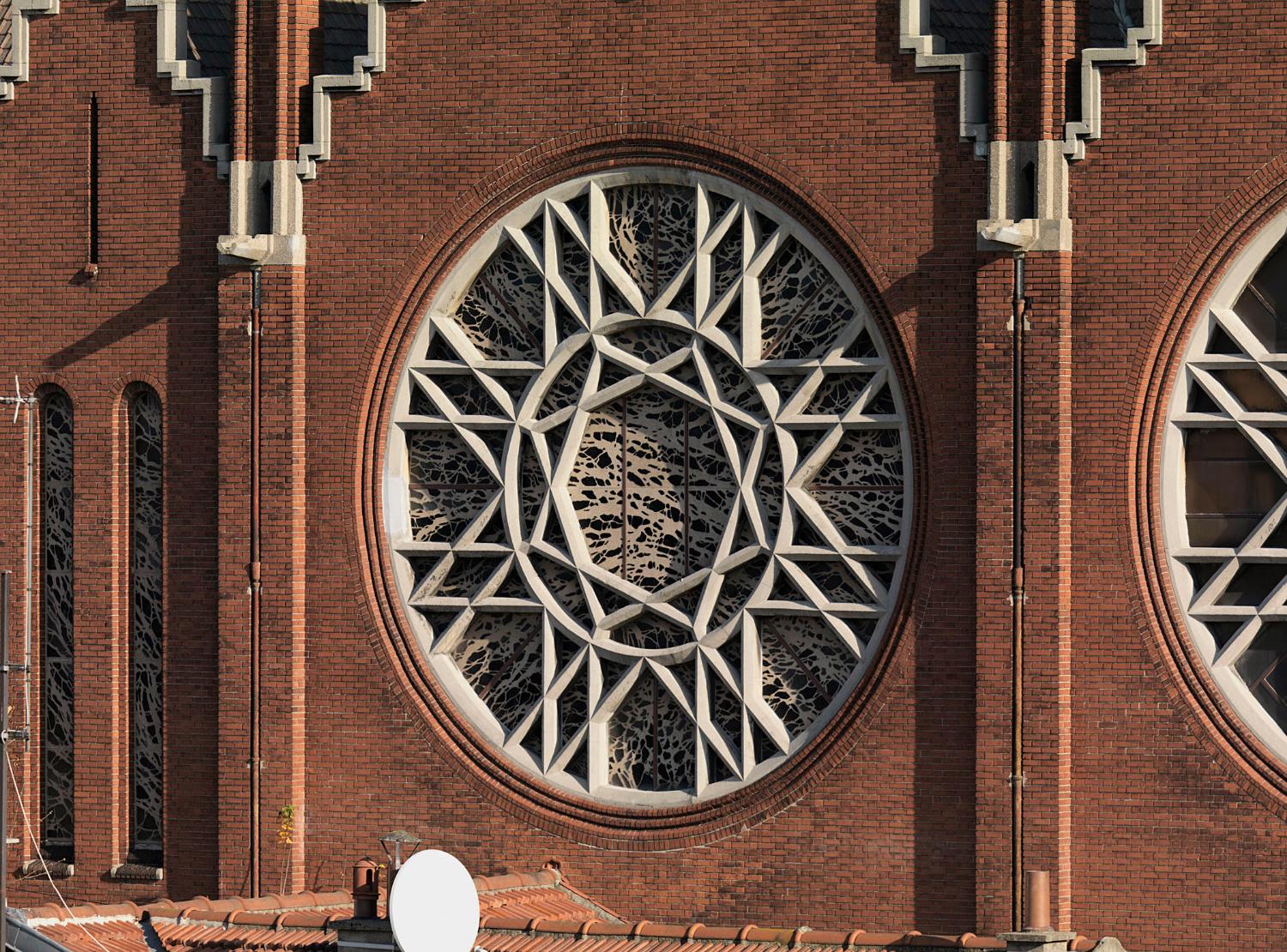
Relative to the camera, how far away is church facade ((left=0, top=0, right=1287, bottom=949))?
18.2m

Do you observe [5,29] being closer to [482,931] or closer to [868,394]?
[868,394]

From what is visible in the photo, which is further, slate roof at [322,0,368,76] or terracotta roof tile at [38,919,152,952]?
slate roof at [322,0,368,76]

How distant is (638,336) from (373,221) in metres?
2.48

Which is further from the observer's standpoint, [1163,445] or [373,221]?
[373,221]

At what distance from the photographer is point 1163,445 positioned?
18250mm

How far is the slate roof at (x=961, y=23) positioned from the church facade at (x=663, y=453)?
67 mm

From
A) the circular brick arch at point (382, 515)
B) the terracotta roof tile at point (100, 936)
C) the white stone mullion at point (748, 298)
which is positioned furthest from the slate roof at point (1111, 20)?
the terracotta roof tile at point (100, 936)

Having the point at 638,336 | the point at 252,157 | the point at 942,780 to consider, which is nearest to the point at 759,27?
the point at 638,336

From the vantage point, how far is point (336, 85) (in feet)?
65.8

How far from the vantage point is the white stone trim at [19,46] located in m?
21.1

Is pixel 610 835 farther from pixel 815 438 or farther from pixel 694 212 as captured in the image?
pixel 694 212

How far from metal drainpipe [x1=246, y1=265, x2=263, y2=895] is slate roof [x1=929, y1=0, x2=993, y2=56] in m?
6.07

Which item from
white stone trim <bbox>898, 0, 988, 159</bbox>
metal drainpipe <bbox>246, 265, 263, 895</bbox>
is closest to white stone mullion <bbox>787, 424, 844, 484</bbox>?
white stone trim <bbox>898, 0, 988, 159</bbox>

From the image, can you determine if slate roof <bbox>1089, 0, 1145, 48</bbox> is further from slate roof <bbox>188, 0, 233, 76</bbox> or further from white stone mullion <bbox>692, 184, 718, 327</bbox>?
slate roof <bbox>188, 0, 233, 76</bbox>
